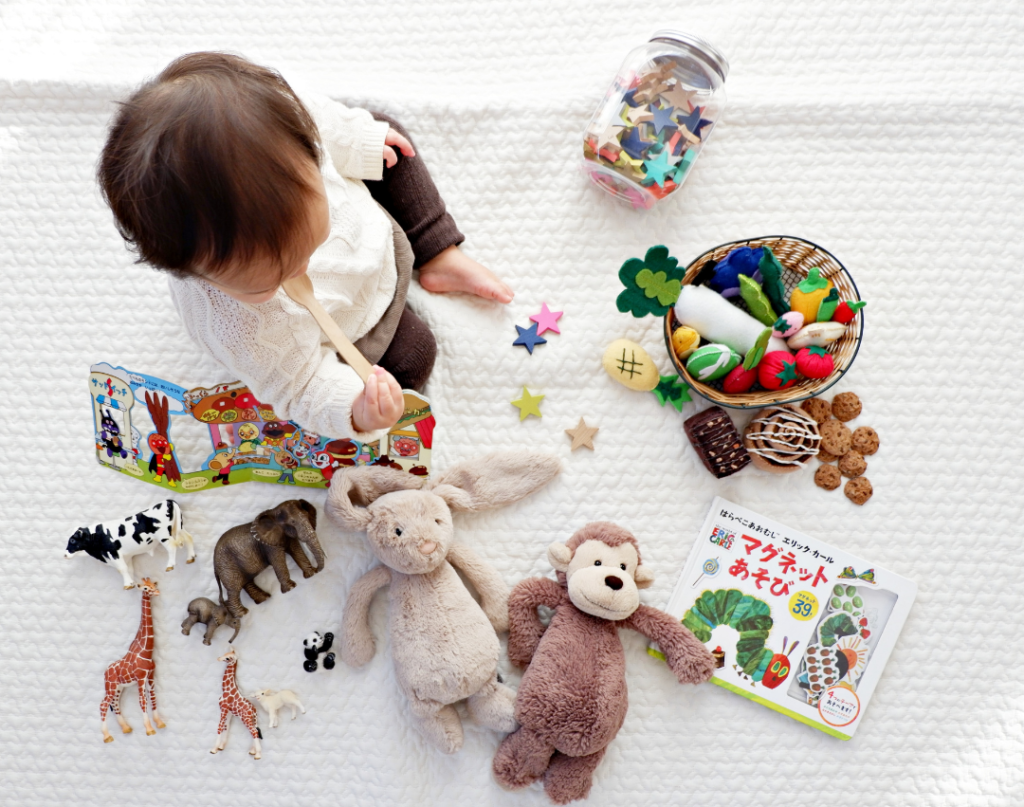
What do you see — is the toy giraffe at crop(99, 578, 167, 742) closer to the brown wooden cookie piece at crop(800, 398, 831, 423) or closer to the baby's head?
the baby's head

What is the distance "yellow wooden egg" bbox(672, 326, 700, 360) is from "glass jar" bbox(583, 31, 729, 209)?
0.62 ft

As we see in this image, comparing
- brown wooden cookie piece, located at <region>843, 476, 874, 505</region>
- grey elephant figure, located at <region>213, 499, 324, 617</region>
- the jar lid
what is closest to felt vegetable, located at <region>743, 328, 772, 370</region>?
brown wooden cookie piece, located at <region>843, 476, 874, 505</region>

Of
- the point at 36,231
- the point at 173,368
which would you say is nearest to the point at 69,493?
the point at 173,368

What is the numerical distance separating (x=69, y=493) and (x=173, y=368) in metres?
0.21

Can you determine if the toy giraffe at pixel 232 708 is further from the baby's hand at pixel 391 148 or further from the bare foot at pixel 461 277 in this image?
the baby's hand at pixel 391 148

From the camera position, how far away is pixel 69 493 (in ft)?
3.14

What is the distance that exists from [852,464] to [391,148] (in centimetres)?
72

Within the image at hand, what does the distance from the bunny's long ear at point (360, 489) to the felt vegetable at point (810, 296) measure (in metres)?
0.52

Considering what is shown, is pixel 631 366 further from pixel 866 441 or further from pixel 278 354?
pixel 278 354

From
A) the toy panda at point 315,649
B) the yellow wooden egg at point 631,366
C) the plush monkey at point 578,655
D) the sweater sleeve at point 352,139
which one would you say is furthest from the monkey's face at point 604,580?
the sweater sleeve at point 352,139

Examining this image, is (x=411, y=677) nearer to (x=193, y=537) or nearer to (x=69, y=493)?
(x=193, y=537)

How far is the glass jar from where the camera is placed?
0.94 metres

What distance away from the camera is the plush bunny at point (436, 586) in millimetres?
866

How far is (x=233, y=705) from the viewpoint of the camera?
92 centimetres
